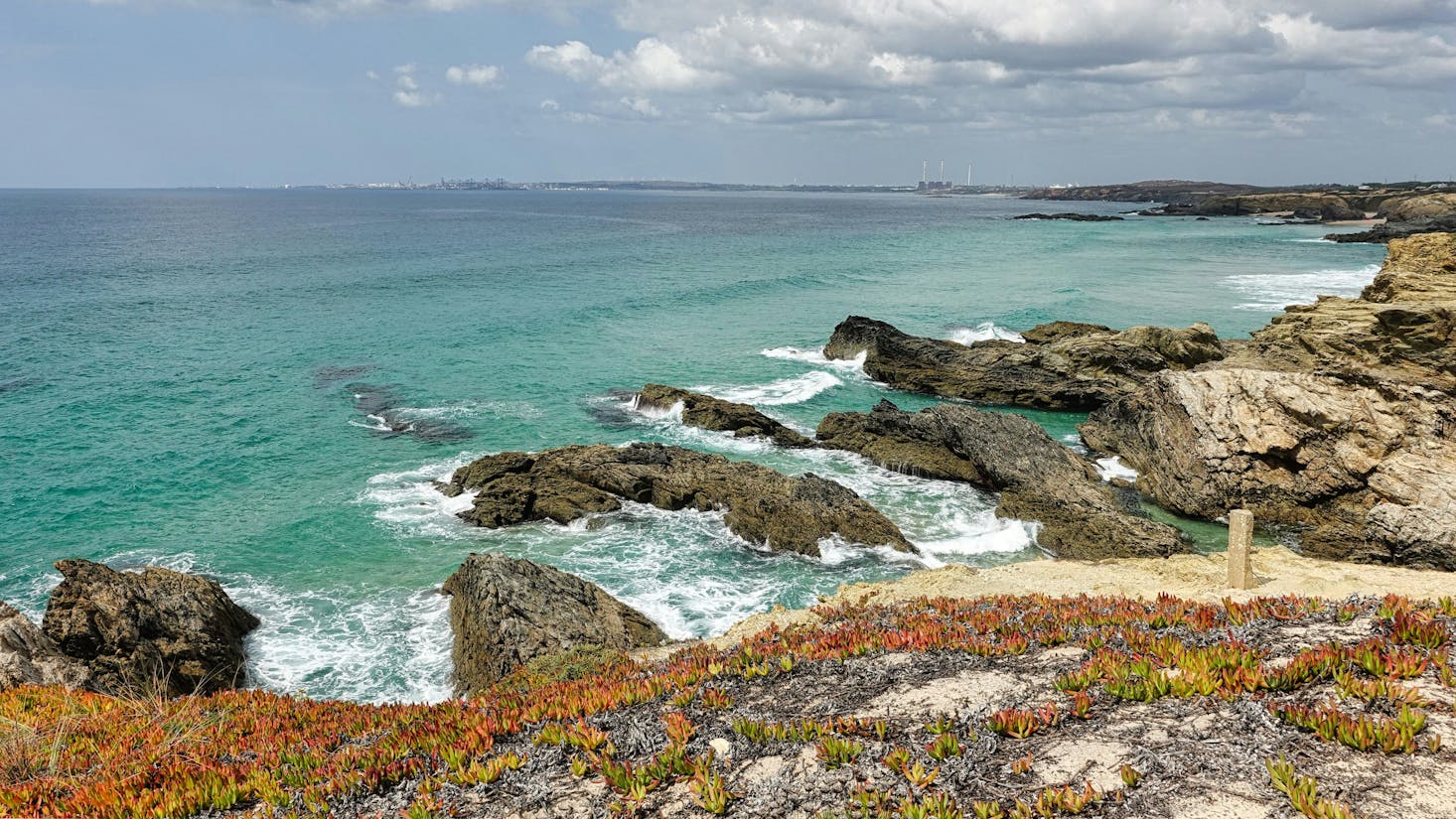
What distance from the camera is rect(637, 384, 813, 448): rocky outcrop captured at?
98.2 feet

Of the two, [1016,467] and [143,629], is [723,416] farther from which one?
[143,629]

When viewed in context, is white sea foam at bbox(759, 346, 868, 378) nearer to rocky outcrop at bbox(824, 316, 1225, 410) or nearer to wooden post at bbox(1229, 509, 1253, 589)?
rocky outcrop at bbox(824, 316, 1225, 410)

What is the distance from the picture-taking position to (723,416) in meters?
31.2

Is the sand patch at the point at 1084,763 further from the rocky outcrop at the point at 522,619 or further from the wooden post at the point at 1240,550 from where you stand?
the rocky outcrop at the point at 522,619

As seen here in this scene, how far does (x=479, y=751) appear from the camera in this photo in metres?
7.56

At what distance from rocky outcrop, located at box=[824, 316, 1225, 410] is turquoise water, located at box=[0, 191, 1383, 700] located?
197 centimetres

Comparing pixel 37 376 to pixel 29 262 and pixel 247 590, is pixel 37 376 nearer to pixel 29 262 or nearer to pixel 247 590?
pixel 247 590

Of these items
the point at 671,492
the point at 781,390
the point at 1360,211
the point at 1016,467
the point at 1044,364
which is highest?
the point at 1360,211

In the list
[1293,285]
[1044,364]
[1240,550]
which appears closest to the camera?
[1240,550]

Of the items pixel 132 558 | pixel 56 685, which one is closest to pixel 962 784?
pixel 56 685

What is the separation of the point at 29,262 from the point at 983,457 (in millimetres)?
93288

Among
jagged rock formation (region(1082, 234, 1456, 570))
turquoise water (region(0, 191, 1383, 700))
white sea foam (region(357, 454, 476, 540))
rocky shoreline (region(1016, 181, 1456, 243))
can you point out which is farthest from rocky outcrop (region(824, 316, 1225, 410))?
rocky shoreline (region(1016, 181, 1456, 243))

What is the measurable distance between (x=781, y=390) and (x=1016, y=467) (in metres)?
15.1

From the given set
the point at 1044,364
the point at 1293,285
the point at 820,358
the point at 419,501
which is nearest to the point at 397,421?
the point at 419,501
